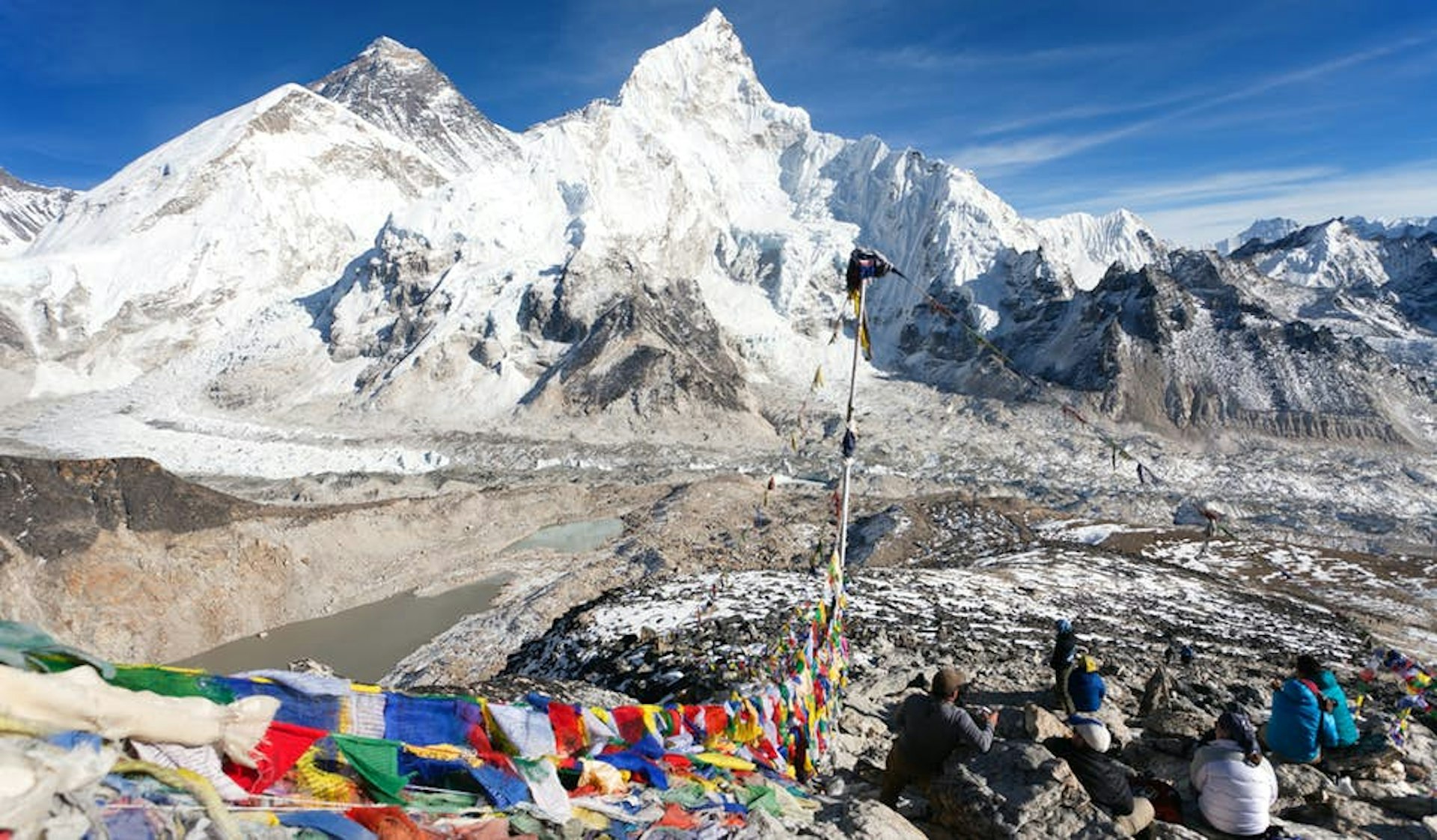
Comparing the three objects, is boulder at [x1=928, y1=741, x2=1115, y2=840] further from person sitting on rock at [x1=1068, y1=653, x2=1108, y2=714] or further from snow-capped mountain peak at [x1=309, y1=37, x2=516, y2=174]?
snow-capped mountain peak at [x1=309, y1=37, x2=516, y2=174]

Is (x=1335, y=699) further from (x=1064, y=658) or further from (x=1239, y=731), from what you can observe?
(x=1239, y=731)

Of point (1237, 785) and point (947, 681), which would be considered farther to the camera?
point (947, 681)

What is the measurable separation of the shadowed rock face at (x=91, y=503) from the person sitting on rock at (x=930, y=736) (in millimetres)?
28896

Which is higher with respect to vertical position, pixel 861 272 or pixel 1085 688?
pixel 861 272

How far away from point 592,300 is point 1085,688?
8197cm

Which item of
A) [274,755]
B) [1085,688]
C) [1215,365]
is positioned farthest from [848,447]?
[1215,365]

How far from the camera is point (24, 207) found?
563ft

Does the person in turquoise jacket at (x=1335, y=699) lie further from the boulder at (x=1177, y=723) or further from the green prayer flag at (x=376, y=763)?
the green prayer flag at (x=376, y=763)

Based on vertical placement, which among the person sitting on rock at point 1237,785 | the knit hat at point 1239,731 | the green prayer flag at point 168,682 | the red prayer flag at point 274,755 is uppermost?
the green prayer flag at point 168,682

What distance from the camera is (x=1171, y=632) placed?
17.0m

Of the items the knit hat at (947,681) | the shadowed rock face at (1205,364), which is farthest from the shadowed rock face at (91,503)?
the shadowed rock face at (1205,364)

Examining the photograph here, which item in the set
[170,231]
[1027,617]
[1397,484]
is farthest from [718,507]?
[170,231]

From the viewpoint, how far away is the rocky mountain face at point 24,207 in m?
153

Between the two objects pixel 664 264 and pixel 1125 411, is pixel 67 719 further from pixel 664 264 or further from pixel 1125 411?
pixel 664 264
